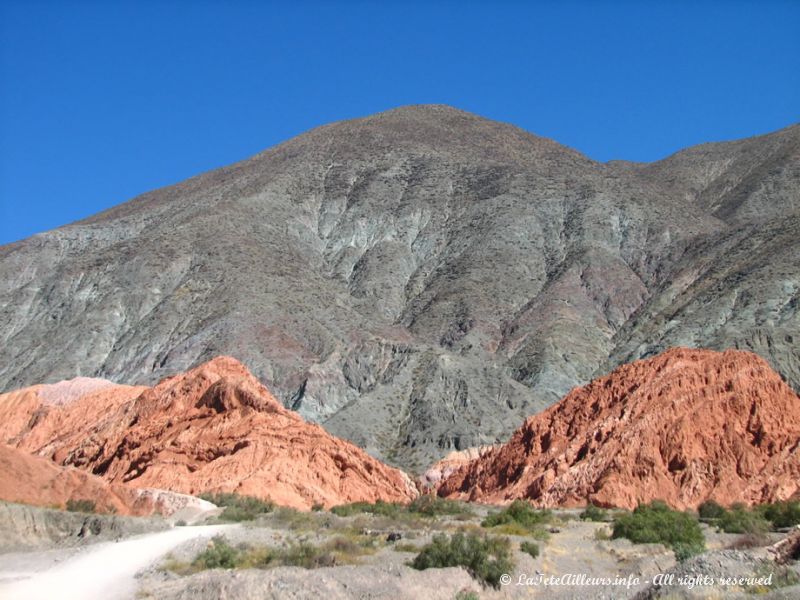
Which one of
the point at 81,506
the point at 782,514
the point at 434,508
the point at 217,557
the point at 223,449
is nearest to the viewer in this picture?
the point at 217,557

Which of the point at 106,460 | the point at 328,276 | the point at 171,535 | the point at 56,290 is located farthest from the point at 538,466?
the point at 56,290

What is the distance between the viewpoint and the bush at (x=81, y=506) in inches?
961

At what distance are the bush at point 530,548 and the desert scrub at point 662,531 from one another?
321 cm

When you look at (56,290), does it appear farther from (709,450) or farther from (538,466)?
(709,450)

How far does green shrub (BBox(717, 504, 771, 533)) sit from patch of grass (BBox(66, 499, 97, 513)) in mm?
16754

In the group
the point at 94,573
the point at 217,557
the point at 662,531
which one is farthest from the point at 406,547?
the point at 662,531

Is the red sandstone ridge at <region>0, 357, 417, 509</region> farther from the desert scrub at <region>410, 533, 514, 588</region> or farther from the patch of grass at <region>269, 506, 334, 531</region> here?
the desert scrub at <region>410, 533, 514, 588</region>

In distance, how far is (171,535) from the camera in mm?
21453

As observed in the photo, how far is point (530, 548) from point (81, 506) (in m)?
11.6

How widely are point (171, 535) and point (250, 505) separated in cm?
694

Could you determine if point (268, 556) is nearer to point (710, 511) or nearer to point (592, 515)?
point (592, 515)

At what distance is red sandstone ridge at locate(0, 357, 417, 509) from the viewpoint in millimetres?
34719

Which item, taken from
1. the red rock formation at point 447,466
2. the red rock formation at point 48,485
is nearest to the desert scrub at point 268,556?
the red rock formation at point 48,485

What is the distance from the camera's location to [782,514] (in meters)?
28.2
